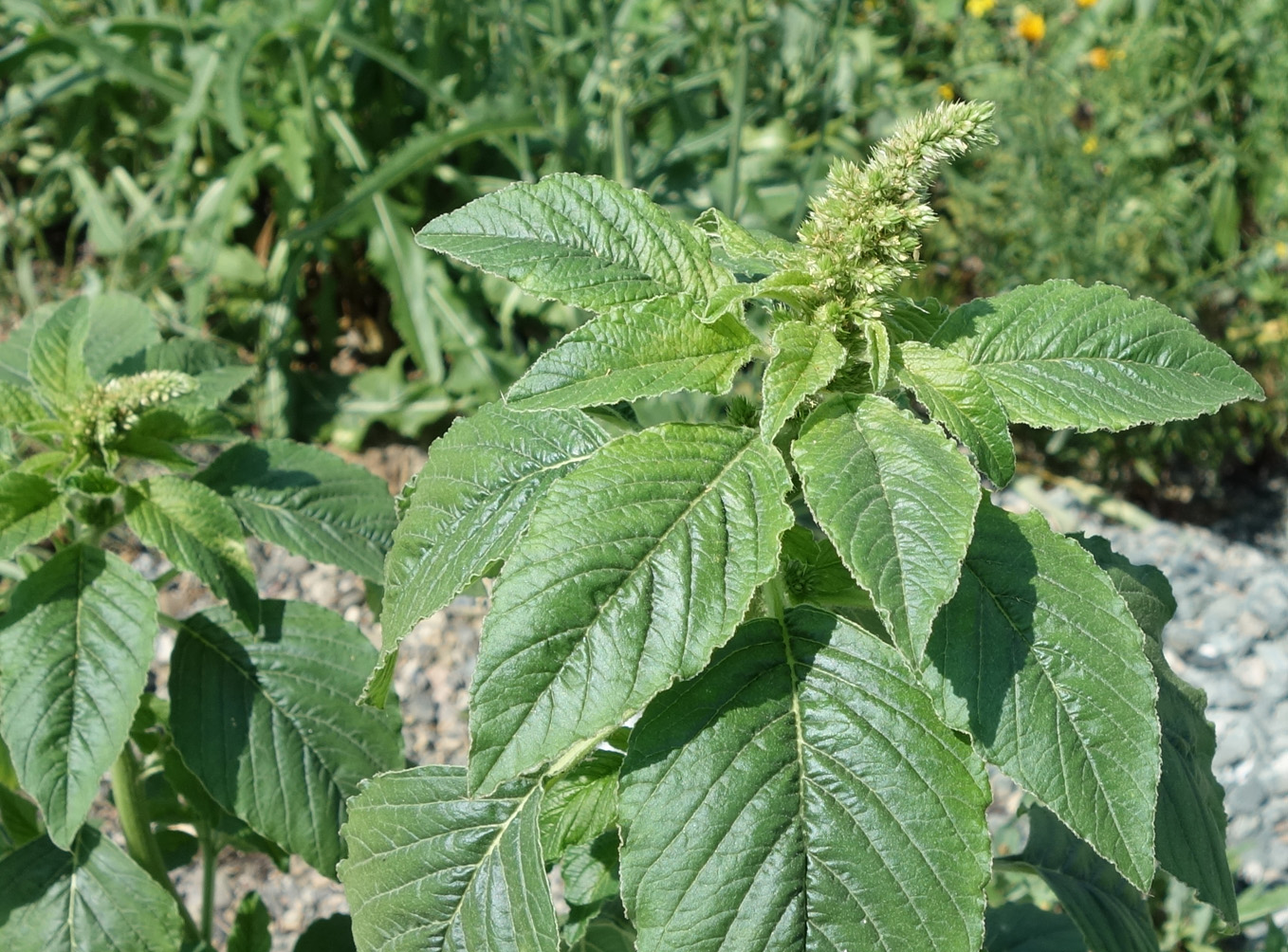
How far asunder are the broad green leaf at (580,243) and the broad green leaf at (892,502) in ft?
0.74

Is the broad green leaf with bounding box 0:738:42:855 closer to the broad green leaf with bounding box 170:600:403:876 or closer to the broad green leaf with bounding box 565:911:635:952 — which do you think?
the broad green leaf with bounding box 170:600:403:876

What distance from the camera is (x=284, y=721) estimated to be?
1529 millimetres

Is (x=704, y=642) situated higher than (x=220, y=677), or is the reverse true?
(x=704, y=642)

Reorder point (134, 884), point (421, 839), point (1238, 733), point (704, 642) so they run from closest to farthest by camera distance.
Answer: point (704, 642) → point (421, 839) → point (134, 884) → point (1238, 733)

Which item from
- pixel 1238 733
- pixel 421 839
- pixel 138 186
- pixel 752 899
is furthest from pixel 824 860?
pixel 138 186

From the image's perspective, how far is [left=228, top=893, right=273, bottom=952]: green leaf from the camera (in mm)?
1822

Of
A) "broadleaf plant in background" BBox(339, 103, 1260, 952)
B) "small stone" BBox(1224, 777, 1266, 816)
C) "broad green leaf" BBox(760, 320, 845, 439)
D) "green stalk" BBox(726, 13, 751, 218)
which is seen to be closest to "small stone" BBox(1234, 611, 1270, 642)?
"small stone" BBox(1224, 777, 1266, 816)

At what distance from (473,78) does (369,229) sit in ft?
2.13

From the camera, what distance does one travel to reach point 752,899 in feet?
3.17

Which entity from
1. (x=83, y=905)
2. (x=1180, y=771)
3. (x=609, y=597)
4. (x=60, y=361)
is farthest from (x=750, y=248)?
(x=83, y=905)

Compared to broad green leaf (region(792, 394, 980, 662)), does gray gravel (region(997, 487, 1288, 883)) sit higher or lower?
lower

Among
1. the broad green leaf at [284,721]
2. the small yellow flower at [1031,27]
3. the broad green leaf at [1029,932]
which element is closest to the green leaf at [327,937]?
the broad green leaf at [284,721]

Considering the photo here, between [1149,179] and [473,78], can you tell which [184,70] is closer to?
[473,78]

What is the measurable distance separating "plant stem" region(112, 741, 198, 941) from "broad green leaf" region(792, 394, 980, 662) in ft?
3.79
